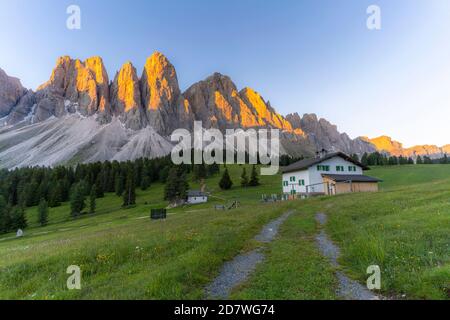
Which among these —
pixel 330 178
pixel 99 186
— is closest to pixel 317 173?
pixel 330 178

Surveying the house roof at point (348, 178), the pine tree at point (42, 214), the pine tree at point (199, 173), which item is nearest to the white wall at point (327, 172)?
the house roof at point (348, 178)

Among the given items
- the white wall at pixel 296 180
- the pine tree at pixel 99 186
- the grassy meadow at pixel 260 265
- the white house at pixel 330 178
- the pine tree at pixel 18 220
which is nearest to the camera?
the grassy meadow at pixel 260 265

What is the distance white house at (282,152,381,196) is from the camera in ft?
168

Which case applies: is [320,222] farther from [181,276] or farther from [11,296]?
[11,296]

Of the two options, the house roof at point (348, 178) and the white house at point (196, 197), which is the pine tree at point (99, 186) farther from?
the house roof at point (348, 178)

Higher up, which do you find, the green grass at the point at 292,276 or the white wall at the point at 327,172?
the white wall at the point at 327,172

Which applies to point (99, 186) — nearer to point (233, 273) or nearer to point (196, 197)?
point (196, 197)

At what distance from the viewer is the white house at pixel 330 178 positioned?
168 feet

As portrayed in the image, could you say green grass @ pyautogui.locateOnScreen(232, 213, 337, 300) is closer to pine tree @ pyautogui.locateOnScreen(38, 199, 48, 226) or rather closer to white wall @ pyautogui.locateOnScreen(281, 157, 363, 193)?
white wall @ pyautogui.locateOnScreen(281, 157, 363, 193)

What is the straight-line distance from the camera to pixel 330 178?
50969 mm

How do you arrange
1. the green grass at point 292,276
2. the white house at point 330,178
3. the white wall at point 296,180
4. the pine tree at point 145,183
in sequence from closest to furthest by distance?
the green grass at point 292,276
the white house at point 330,178
the white wall at point 296,180
the pine tree at point 145,183

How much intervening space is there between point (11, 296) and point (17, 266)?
12.9 ft

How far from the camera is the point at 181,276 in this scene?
8672 mm
